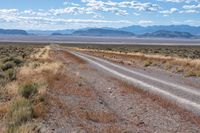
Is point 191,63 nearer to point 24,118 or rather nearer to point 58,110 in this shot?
point 58,110

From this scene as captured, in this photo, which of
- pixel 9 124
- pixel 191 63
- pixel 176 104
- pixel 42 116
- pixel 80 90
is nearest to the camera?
pixel 9 124

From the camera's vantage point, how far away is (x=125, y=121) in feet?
39.0

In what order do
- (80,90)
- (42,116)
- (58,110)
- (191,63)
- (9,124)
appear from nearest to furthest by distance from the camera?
1. (9,124)
2. (42,116)
3. (58,110)
4. (80,90)
5. (191,63)

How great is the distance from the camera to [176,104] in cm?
1477

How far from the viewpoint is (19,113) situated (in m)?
10.9

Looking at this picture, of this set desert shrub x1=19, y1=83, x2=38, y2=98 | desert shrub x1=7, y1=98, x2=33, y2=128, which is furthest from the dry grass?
desert shrub x1=19, y1=83, x2=38, y2=98

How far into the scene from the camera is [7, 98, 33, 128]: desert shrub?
1045 centimetres

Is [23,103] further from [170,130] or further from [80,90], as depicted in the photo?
[80,90]

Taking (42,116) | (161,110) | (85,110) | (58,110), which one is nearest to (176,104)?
(161,110)

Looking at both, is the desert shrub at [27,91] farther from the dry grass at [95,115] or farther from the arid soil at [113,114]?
the dry grass at [95,115]

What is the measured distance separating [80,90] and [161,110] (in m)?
6.10

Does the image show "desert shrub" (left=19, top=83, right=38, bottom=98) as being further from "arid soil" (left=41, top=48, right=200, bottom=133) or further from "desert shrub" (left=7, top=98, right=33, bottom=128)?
"desert shrub" (left=7, top=98, right=33, bottom=128)

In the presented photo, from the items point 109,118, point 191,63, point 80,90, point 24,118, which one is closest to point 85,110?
point 109,118

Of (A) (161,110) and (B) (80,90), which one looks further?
(B) (80,90)
